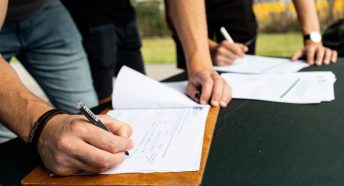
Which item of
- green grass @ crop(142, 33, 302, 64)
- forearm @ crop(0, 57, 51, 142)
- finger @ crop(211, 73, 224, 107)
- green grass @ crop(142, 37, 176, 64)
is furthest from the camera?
green grass @ crop(142, 37, 176, 64)

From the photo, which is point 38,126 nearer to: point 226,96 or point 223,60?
point 226,96

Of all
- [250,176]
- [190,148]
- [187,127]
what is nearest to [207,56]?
[187,127]

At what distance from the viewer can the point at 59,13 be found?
1.57 m

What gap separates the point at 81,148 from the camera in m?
0.67

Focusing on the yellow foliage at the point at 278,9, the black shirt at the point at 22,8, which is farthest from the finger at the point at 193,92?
the yellow foliage at the point at 278,9

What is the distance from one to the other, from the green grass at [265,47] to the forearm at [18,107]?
14.1 feet

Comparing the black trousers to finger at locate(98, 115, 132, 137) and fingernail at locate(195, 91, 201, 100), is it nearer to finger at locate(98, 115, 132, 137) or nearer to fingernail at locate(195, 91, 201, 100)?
fingernail at locate(195, 91, 201, 100)

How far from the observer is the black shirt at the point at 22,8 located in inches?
53.1

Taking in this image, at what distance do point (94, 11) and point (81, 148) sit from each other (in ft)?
4.09

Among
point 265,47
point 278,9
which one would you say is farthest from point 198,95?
point 278,9

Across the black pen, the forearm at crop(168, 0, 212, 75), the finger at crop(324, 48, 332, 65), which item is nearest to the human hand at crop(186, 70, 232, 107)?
the forearm at crop(168, 0, 212, 75)

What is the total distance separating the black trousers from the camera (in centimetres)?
182

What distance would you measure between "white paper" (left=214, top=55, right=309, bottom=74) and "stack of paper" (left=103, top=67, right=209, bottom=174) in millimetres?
348

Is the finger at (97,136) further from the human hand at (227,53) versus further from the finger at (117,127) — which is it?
the human hand at (227,53)
